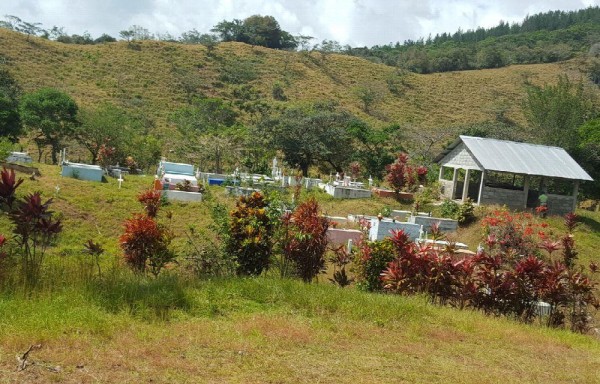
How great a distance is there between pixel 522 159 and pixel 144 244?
1850cm

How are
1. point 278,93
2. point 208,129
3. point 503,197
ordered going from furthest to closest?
point 278,93 < point 208,129 < point 503,197

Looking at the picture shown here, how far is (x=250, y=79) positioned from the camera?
58.7 metres

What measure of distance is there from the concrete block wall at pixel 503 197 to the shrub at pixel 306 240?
14809 millimetres

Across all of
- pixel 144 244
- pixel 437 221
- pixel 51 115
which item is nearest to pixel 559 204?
pixel 437 221

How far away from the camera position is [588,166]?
27.8 m

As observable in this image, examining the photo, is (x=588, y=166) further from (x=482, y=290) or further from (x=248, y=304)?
(x=248, y=304)

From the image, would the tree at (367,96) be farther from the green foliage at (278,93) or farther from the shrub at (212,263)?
the shrub at (212,263)

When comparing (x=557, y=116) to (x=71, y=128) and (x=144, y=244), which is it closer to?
(x=71, y=128)

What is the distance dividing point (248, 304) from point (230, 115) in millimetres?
38685

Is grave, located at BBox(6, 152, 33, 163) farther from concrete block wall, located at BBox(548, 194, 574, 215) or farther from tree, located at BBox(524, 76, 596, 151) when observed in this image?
tree, located at BBox(524, 76, 596, 151)

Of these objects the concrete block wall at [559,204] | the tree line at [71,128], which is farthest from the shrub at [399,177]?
the tree line at [71,128]

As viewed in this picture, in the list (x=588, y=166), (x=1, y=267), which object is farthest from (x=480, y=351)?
(x=588, y=166)

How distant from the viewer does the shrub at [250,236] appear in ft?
27.0

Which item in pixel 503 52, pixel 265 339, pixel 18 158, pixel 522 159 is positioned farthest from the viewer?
pixel 503 52
